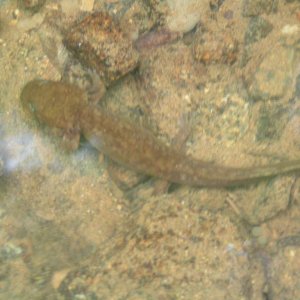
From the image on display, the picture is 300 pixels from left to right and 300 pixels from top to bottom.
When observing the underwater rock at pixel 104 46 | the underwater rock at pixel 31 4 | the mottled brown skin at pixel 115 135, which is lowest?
the mottled brown skin at pixel 115 135

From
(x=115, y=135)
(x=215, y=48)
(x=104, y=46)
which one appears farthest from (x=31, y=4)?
(x=215, y=48)

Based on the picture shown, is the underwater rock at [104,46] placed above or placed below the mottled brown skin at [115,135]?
above

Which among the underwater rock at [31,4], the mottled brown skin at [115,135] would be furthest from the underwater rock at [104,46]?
the underwater rock at [31,4]

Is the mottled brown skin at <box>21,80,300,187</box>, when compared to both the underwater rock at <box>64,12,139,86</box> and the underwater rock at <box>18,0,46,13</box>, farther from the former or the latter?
the underwater rock at <box>18,0,46,13</box>

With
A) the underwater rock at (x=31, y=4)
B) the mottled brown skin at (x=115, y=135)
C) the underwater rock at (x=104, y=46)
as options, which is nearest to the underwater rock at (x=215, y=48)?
the underwater rock at (x=104, y=46)

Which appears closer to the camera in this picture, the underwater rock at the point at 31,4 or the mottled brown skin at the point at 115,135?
the mottled brown skin at the point at 115,135

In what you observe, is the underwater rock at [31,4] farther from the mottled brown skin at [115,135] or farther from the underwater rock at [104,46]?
the mottled brown skin at [115,135]

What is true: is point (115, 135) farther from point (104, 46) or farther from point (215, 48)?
point (215, 48)

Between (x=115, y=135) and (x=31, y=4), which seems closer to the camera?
(x=115, y=135)

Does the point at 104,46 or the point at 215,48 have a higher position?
the point at 104,46

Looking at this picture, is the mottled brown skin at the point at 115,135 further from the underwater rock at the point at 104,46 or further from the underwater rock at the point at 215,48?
the underwater rock at the point at 215,48
